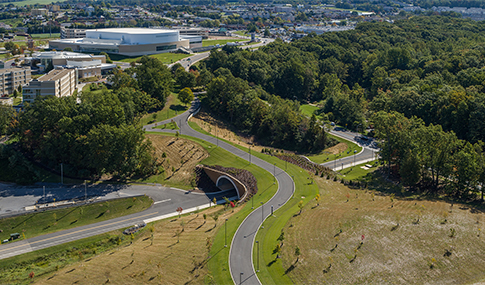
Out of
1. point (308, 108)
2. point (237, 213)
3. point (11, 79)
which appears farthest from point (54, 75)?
point (308, 108)

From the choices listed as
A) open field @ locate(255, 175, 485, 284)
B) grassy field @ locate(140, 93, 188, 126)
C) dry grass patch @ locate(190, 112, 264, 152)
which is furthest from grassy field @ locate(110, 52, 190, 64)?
open field @ locate(255, 175, 485, 284)

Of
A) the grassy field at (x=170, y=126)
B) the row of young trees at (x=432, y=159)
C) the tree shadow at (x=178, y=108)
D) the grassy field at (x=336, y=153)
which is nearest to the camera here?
the row of young trees at (x=432, y=159)

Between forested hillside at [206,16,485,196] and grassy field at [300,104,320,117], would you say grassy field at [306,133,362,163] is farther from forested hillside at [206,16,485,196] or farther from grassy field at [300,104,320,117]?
grassy field at [300,104,320,117]

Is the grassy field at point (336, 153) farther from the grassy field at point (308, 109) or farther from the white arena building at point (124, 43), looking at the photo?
the white arena building at point (124, 43)

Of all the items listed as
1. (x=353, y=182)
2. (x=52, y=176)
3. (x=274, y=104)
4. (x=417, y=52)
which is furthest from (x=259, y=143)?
(x=417, y=52)

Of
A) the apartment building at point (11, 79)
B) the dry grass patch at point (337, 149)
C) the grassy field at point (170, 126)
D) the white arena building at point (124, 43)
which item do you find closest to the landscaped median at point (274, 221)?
the dry grass patch at point (337, 149)

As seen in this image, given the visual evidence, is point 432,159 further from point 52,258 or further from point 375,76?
point 375,76
